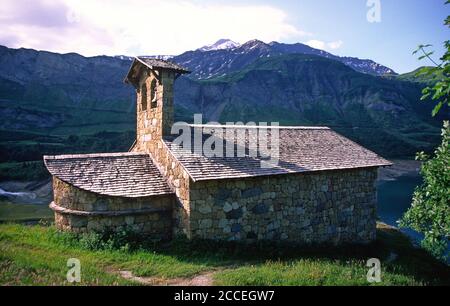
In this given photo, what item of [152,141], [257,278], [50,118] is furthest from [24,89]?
[257,278]

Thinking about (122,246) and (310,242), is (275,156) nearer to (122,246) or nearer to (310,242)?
(310,242)

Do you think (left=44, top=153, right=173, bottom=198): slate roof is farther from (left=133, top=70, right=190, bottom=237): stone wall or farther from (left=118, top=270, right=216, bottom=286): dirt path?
(left=118, top=270, right=216, bottom=286): dirt path

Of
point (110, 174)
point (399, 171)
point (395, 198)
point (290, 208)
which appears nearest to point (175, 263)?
point (110, 174)

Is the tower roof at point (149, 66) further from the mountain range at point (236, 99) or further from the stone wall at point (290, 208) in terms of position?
the mountain range at point (236, 99)

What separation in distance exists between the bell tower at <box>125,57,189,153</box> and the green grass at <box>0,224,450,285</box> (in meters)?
4.85

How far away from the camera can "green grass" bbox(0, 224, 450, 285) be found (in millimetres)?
9414

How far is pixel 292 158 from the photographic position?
15.9 metres

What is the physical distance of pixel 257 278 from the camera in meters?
9.86

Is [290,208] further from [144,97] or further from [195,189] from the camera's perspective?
[144,97]

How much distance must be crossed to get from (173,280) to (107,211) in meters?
4.03

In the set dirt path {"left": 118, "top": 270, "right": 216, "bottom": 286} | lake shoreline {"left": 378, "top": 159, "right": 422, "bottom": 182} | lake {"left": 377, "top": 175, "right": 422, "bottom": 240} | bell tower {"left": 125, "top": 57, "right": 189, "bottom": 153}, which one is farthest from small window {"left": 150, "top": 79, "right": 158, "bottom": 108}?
lake shoreline {"left": 378, "top": 159, "right": 422, "bottom": 182}

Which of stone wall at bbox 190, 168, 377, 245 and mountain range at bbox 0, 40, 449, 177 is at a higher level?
mountain range at bbox 0, 40, 449, 177

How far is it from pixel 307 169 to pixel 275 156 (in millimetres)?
1467

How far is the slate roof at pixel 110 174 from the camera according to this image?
12812mm
